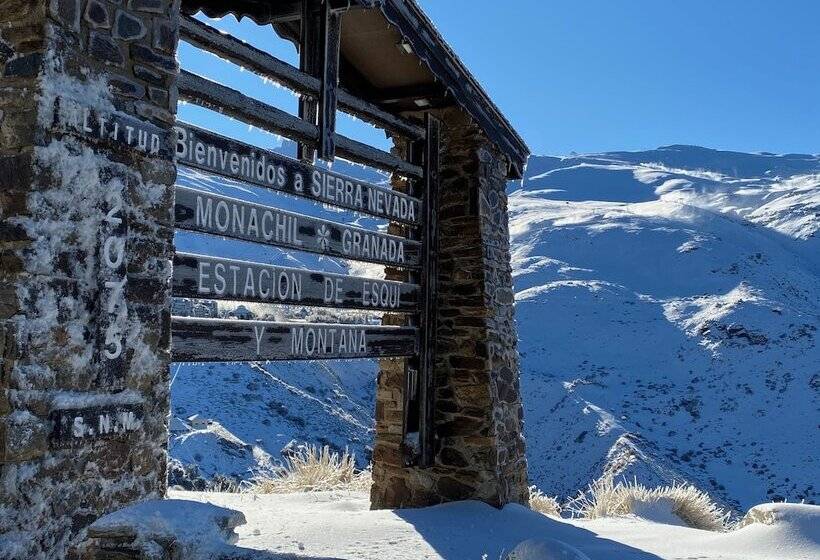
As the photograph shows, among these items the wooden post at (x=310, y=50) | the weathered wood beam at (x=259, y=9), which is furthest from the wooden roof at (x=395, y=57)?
the wooden post at (x=310, y=50)

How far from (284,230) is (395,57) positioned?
7.52 feet

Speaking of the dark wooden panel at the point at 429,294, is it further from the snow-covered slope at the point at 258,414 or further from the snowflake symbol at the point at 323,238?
the snow-covered slope at the point at 258,414

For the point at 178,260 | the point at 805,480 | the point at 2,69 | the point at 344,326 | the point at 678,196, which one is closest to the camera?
the point at 2,69

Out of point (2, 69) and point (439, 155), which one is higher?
point (439, 155)

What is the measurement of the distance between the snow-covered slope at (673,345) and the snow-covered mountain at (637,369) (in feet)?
0.18

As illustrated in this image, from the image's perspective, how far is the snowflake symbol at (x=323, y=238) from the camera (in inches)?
231

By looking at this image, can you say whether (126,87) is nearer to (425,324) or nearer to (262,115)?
(262,115)

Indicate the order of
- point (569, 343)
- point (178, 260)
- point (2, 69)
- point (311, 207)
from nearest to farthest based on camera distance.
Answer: point (2, 69)
point (178, 260)
point (569, 343)
point (311, 207)

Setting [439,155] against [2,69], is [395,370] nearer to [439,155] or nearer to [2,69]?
[439,155]

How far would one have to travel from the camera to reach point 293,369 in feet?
56.6

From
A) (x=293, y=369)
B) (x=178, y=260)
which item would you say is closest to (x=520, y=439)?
(x=178, y=260)

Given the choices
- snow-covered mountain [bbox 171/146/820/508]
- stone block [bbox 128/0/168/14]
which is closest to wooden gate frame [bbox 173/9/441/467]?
stone block [bbox 128/0/168/14]

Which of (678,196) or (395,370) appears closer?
(395,370)

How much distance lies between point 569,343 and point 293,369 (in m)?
9.97
